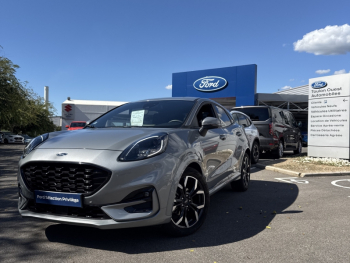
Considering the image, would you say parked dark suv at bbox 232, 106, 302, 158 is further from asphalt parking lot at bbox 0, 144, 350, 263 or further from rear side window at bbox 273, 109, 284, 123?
asphalt parking lot at bbox 0, 144, 350, 263

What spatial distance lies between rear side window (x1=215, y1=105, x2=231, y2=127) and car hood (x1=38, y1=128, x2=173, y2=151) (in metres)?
1.72

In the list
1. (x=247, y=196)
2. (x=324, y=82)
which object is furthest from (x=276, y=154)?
(x=247, y=196)

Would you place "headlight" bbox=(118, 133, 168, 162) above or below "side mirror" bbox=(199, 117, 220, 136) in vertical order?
below

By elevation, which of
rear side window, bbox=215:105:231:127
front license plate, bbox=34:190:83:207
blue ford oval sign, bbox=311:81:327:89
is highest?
blue ford oval sign, bbox=311:81:327:89

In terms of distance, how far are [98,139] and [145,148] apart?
547mm

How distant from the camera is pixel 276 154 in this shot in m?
11.7

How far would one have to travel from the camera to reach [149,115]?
4.32 m

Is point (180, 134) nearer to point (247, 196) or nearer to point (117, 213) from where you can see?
point (117, 213)

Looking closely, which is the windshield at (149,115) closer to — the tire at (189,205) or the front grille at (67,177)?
the tire at (189,205)

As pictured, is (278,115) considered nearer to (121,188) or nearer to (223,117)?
(223,117)

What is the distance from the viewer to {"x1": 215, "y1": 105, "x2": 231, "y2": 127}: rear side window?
517 cm

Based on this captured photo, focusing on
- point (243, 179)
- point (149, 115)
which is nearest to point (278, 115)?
point (243, 179)

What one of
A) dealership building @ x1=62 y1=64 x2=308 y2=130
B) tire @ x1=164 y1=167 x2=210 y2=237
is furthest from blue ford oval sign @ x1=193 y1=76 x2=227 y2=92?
tire @ x1=164 y1=167 x2=210 y2=237

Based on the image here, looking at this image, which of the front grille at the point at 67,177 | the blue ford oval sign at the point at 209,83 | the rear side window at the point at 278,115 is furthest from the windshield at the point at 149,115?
the blue ford oval sign at the point at 209,83
